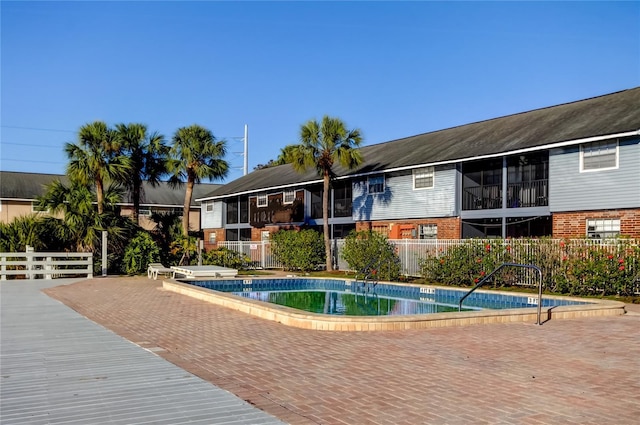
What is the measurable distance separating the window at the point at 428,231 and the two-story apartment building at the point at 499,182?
2.3 inches

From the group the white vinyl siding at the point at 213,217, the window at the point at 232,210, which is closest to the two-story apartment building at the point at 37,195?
the white vinyl siding at the point at 213,217

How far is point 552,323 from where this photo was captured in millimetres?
11703

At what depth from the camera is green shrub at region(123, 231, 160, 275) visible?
1000 inches

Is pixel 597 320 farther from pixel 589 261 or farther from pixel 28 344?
pixel 28 344

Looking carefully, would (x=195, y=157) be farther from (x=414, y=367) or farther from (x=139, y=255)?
(x=414, y=367)

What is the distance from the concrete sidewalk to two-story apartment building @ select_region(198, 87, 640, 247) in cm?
Result: 1816

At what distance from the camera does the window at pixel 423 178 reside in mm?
28734

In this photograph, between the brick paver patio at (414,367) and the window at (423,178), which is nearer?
the brick paver patio at (414,367)

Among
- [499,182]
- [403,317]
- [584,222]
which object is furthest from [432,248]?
[403,317]

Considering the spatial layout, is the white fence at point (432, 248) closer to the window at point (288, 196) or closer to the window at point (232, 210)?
the window at point (288, 196)

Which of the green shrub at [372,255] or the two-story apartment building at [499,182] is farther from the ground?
the two-story apartment building at [499,182]

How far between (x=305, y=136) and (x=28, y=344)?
68.5 feet

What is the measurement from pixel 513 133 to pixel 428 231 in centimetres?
609

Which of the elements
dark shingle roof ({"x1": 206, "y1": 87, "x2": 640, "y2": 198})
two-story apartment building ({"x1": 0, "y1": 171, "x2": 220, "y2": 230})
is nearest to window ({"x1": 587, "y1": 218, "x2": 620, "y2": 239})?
dark shingle roof ({"x1": 206, "y1": 87, "x2": 640, "y2": 198})
